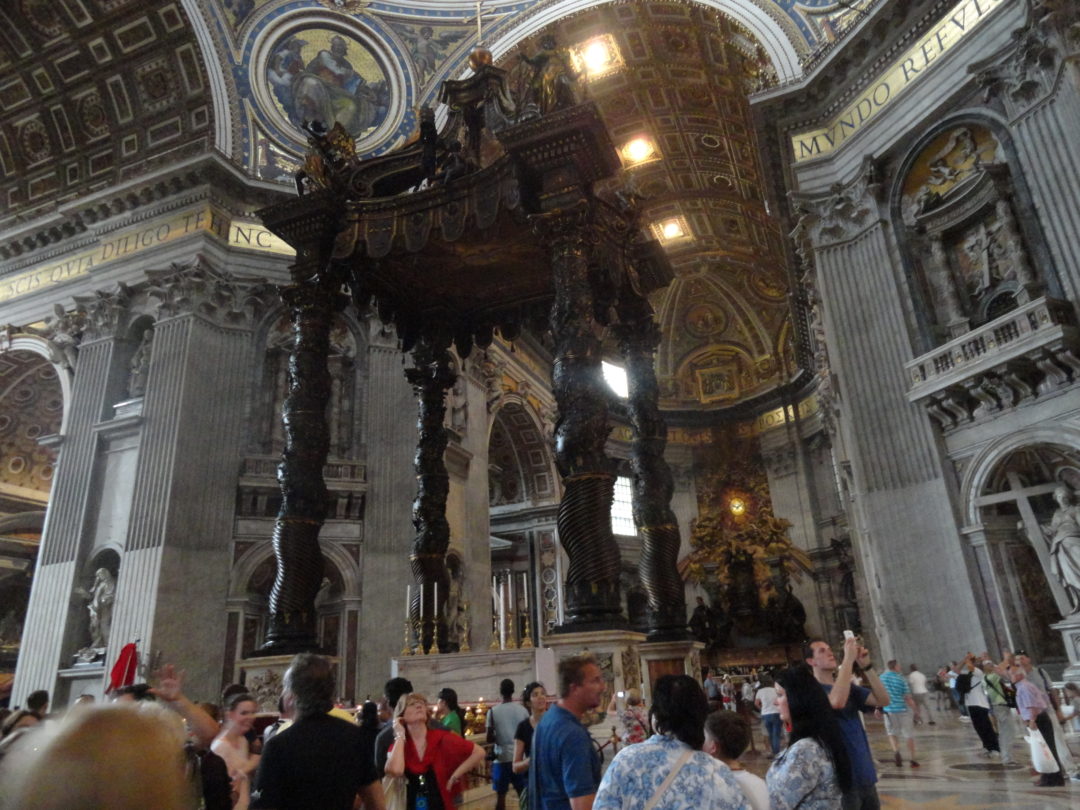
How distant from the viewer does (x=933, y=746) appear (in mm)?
7637

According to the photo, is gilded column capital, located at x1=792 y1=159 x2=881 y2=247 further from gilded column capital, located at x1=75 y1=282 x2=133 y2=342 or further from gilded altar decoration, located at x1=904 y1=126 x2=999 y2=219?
gilded column capital, located at x1=75 y1=282 x2=133 y2=342

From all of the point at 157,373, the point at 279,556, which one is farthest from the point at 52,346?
the point at 279,556

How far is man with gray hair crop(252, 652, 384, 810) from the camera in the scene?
7.07 feet

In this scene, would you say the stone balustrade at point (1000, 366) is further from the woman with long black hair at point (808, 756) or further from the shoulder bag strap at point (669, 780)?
the shoulder bag strap at point (669, 780)

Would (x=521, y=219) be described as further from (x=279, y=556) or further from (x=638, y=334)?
(x=279, y=556)

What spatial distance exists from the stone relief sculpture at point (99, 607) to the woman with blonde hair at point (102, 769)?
1383 centimetres

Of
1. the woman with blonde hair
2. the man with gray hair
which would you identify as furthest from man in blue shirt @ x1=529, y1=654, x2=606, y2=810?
the woman with blonde hair

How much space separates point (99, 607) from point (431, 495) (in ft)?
28.2

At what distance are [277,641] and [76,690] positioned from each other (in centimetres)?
914

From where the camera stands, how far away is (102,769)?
0.81 meters

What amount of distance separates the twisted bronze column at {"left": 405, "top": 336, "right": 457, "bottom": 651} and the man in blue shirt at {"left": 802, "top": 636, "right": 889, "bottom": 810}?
204 inches

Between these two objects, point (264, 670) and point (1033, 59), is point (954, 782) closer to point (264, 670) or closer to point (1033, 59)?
point (264, 670)

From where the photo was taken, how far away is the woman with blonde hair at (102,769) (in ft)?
2.63

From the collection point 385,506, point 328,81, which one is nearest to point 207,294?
point 385,506
